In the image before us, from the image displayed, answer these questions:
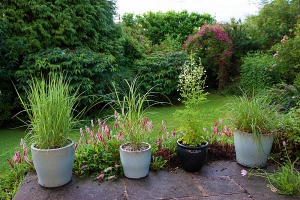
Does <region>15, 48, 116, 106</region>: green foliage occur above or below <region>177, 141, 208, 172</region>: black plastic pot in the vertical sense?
above

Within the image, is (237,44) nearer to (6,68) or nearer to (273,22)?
(273,22)

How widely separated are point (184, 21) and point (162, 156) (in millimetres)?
9468

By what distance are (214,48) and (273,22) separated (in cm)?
216

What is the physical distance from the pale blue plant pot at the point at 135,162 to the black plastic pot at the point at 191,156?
34 centimetres

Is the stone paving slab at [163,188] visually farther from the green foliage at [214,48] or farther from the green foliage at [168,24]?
the green foliage at [168,24]

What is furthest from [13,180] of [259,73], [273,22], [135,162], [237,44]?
[273,22]

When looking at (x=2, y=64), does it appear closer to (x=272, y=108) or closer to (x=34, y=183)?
(x=34, y=183)

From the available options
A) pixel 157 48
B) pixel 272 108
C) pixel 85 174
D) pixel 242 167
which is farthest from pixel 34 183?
pixel 157 48

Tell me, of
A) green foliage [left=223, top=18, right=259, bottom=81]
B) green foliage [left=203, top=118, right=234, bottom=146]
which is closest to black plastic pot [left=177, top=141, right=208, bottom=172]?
green foliage [left=203, top=118, right=234, bottom=146]

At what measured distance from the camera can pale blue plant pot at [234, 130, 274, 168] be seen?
2.54 meters

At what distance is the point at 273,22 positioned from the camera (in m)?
8.48

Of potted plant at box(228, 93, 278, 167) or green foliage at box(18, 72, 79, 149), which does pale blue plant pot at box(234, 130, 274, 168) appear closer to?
potted plant at box(228, 93, 278, 167)

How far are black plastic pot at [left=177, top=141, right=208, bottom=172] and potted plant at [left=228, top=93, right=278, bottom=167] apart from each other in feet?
1.41

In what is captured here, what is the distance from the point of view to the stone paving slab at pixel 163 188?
2141 millimetres
